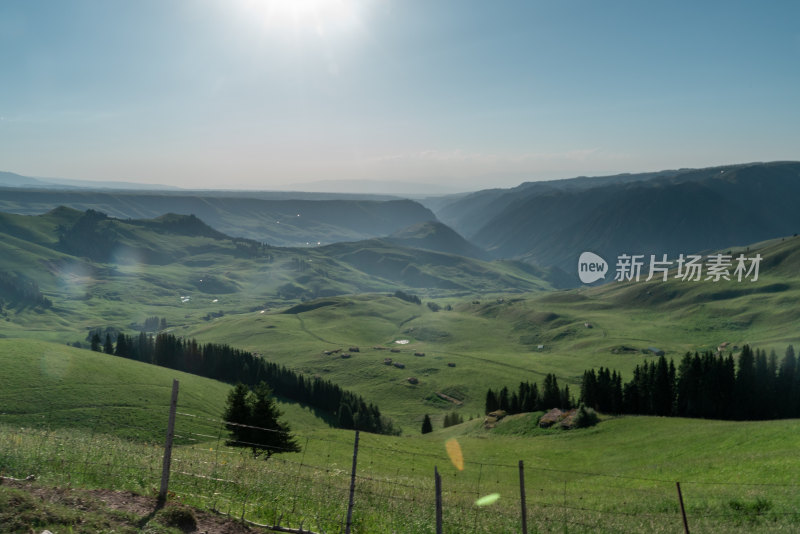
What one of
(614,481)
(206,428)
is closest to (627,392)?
(614,481)

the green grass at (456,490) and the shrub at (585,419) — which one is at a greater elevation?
the green grass at (456,490)

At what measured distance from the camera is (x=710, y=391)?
83938 mm

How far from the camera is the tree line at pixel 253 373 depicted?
120750mm

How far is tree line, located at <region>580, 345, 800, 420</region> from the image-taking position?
8219 centimetres

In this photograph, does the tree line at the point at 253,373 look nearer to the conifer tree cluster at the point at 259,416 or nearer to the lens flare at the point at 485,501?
the conifer tree cluster at the point at 259,416

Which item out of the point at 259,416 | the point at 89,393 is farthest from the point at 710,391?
the point at 89,393

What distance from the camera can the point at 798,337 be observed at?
179 metres

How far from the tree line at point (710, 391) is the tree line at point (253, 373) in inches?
2263

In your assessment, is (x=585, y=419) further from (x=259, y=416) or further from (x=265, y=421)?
(x=259, y=416)

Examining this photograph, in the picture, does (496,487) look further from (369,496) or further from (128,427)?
(128,427)

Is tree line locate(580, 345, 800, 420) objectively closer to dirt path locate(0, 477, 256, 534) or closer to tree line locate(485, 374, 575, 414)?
tree line locate(485, 374, 575, 414)

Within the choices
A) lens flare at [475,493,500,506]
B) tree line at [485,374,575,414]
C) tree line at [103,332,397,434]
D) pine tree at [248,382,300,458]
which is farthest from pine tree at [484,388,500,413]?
lens flare at [475,493,500,506]

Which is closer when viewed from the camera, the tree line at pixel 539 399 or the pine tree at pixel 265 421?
the pine tree at pixel 265 421

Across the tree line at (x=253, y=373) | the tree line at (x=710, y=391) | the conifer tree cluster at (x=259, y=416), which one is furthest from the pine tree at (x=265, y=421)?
the tree line at (x=253, y=373)
